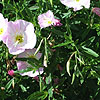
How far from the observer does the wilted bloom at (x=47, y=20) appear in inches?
57.0

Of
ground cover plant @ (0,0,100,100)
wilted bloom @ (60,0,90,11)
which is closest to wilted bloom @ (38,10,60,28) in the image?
ground cover plant @ (0,0,100,100)

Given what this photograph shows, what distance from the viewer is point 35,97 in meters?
1.45

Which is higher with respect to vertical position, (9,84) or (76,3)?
(76,3)

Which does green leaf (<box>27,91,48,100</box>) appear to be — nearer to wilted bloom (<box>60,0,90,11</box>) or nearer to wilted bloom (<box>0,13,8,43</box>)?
wilted bloom (<box>0,13,8,43</box>)

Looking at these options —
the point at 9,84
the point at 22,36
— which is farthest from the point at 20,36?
the point at 9,84

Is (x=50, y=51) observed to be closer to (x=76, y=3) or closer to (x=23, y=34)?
(x=23, y=34)

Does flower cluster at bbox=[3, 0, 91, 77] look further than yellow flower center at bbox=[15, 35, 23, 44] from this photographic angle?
No

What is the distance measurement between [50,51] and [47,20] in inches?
7.1

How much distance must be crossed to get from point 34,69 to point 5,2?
53 cm

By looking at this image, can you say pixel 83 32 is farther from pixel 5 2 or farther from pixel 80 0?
pixel 5 2

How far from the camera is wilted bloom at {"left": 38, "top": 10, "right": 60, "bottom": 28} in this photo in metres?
1.45

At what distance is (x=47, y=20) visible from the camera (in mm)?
1509

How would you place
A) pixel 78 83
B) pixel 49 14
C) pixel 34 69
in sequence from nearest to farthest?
1. pixel 34 69
2. pixel 49 14
3. pixel 78 83

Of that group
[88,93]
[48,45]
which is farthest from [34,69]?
[88,93]
